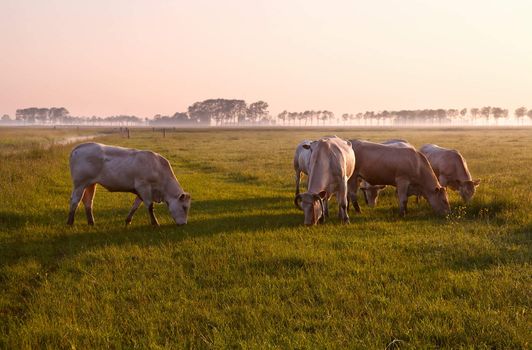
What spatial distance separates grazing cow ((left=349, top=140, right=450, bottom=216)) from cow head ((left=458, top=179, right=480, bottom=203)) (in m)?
2.14

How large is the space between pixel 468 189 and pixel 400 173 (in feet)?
10.2

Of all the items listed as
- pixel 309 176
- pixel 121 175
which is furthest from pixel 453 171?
pixel 121 175

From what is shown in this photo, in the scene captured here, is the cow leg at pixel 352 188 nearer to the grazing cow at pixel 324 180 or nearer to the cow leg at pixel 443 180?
the grazing cow at pixel 324 180

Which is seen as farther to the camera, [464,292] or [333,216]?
[333,216]

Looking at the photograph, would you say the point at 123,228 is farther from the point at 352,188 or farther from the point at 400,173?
the point at 400,173

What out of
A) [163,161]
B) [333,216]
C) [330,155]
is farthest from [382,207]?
[163,161]

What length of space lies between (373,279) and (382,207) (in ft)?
24.3

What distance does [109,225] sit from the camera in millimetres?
11375

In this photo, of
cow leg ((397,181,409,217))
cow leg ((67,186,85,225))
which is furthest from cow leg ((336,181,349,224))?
cow leg ((67,186,85,225))

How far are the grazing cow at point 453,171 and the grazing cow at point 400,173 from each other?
2214 mm

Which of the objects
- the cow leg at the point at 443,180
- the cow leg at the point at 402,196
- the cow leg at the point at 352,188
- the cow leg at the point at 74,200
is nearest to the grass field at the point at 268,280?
the cow leg at the point at 74,200

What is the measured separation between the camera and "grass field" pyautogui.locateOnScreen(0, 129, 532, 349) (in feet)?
17.0

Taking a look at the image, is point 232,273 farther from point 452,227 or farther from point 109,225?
point 452,227

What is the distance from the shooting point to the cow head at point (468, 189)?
46.5 ft
